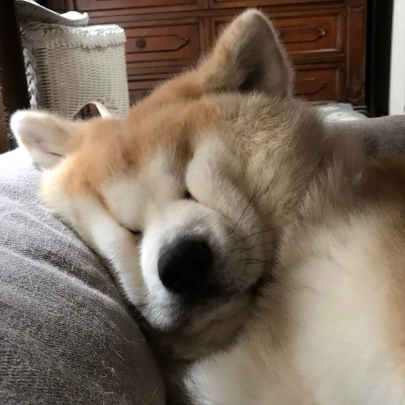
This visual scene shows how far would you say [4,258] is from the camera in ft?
2.36

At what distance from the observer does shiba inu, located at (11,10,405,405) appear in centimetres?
67

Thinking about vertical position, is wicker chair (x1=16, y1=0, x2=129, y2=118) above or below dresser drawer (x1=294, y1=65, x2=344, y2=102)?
above

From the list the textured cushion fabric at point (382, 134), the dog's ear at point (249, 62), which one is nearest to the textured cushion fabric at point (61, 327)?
the dog's ear at point (249, 62)

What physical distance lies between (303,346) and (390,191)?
267 mm

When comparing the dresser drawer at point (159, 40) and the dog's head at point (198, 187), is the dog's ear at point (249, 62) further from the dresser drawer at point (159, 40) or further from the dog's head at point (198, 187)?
the dresser drawer at point (159, 40)

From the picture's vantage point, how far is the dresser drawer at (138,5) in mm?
4035

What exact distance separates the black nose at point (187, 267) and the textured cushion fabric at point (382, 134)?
92 cm

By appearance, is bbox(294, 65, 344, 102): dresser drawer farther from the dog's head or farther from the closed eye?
the closed eye

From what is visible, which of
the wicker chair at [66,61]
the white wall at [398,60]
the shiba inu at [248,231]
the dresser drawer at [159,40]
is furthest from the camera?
the dresser drawer at [159,40]

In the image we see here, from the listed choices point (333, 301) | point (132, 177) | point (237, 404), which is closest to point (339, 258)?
point (333, 301)

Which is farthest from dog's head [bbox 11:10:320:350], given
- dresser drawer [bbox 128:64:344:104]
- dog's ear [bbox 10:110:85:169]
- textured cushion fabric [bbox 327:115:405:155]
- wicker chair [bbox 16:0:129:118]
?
dresser drawer [bbox 128:64:344:104]

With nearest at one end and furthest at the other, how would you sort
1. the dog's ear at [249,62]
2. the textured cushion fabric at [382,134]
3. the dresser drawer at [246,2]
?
the dog's ear at [249,62] < the textured cushion fabric at [382,134] < the dresser drawer at [246,2]

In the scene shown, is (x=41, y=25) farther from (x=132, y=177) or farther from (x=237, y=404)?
(x=237, y=404)

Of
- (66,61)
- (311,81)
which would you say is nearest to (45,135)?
(66,61)
